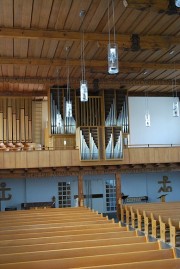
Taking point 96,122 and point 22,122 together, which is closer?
point 96,122

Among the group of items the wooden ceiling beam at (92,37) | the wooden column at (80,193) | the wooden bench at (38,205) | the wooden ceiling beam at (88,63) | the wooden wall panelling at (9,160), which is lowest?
the wooden bench at (38,205)

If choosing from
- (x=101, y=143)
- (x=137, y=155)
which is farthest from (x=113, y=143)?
(x=137, y=155)

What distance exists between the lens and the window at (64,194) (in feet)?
51.0

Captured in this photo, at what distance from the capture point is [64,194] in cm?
1562

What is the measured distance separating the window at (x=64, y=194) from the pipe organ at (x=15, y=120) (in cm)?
259

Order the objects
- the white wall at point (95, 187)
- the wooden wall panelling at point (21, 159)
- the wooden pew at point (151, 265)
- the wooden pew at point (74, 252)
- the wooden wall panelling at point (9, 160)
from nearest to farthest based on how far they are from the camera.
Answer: the wooden pew at point (151, 265)
the wooden pew at point (74, 252)
the wooden wall panelling at point (9, 160)
the wooden wall panelling at point (21, 159)
the white wall at point (95, 187)

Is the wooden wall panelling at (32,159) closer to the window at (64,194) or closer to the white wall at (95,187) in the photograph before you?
the white wall at (95,187)

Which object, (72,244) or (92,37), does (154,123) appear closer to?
(92,37)

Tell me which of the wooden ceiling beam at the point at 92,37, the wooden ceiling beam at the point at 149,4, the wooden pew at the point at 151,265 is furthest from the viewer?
the wooden ceiling beam at the point at 92,37

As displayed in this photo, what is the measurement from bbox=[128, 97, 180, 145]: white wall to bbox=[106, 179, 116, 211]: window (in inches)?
84.0

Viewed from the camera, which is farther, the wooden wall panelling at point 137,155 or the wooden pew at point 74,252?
the wooden wall panelling at point 137,155

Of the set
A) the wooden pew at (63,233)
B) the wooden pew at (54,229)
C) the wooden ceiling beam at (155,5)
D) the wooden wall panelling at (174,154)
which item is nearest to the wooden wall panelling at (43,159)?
the wooden wall panelling at (174,154)

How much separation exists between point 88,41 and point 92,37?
53 centimetres

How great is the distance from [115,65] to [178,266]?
3.23m
